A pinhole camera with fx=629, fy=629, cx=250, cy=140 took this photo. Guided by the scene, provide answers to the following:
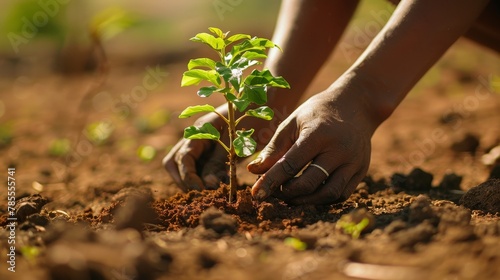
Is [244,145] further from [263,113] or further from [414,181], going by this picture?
[414,181]

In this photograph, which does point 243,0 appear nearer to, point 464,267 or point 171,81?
point 171,81

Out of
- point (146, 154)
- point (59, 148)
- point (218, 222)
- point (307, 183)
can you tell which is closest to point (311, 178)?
point (307, 183)

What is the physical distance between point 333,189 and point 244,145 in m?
0.37

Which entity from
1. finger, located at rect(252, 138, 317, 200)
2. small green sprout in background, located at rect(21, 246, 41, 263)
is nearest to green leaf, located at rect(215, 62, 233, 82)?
finger, located at rect(252, 138, 317, 200)

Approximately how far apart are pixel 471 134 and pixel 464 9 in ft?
4.82

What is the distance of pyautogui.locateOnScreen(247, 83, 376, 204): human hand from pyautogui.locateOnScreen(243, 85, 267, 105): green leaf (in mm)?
223

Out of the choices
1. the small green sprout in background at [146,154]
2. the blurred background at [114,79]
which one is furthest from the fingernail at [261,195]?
the small green sprout in background at [146,154]

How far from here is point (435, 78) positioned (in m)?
5.64

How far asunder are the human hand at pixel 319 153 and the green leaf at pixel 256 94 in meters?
0.22

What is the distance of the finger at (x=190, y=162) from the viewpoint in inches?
104

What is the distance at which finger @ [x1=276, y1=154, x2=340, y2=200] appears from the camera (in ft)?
7.29

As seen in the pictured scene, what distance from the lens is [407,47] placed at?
8.03ft

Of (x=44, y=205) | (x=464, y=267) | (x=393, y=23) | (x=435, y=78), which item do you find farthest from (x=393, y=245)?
(x=435, y=78)

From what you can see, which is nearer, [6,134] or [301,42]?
[301,42]
